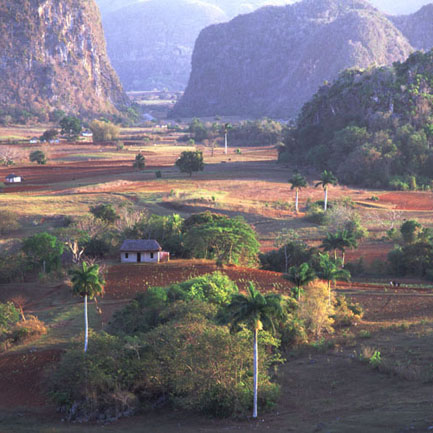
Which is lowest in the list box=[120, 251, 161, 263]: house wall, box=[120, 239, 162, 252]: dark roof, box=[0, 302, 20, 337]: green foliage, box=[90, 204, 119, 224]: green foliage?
box=[0, 302, 20, 337]: green foliage

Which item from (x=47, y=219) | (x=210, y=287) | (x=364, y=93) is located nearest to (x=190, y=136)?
(x=364, y=93)

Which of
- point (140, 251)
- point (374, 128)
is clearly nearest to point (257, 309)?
point (140, 251)

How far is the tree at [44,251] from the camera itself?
42719mm

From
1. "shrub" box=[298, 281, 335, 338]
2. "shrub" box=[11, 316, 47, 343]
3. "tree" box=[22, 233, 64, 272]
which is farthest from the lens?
"tree" box=[22, 233, 64, 272]

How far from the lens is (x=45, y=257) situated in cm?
4275

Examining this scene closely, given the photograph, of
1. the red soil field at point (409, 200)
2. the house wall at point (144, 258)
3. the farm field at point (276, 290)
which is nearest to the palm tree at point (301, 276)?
the farm field at point (276, 290)

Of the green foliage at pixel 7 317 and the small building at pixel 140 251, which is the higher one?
the small building at pixel 140 251

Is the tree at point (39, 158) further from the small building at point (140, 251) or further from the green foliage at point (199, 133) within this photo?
the small building at point (140, 251)

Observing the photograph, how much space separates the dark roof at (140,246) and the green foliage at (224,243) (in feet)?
8.73

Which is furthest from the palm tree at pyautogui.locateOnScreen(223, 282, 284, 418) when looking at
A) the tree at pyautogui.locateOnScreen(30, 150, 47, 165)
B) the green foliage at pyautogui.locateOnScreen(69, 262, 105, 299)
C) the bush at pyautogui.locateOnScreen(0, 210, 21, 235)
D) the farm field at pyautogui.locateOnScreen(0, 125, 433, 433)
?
the tree at pyautogui.locateOnScreen(30, 150, 47, 165)

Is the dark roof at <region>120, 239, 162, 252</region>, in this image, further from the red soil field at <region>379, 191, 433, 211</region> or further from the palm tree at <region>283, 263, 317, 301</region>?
the red soil field at <region>379, 191, 433, 211</region>

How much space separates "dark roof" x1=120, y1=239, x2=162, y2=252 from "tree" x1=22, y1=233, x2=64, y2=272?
174 inches

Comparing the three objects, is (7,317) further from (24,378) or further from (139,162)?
(139,162)

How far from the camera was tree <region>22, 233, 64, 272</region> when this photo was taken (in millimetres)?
42719
